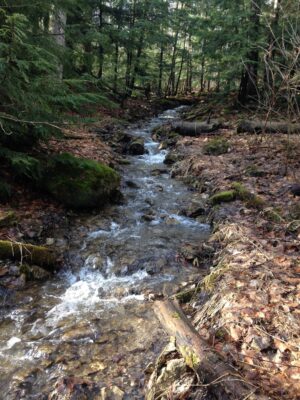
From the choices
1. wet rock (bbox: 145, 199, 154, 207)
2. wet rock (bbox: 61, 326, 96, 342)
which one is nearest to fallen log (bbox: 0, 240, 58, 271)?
wet rock (bbox: 61, 326, 96, 342)

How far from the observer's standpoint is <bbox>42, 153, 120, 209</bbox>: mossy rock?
7867mm

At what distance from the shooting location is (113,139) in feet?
47.4

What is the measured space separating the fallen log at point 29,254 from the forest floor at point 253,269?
2.54 m

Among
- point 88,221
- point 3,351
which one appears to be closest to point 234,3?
point 88,221

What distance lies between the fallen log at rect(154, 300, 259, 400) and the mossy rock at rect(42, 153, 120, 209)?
15.5ft

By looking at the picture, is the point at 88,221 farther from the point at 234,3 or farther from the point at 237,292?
the point at 234,3

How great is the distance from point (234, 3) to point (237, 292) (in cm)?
1724

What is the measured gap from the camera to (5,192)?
7.11 metres

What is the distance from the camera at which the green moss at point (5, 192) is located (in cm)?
679

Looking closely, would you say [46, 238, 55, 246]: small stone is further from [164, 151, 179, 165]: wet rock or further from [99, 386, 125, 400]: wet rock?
[164, 151, 179, 165]: wet rock

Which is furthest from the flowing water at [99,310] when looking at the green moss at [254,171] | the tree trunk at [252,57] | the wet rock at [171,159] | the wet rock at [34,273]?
the tree trunk at [252,57]

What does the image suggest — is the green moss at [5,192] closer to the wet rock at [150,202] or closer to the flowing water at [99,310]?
the flowing water at [99,310]

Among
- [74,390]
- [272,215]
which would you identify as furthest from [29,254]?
[272,215]

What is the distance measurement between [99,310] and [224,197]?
14.9 ft
